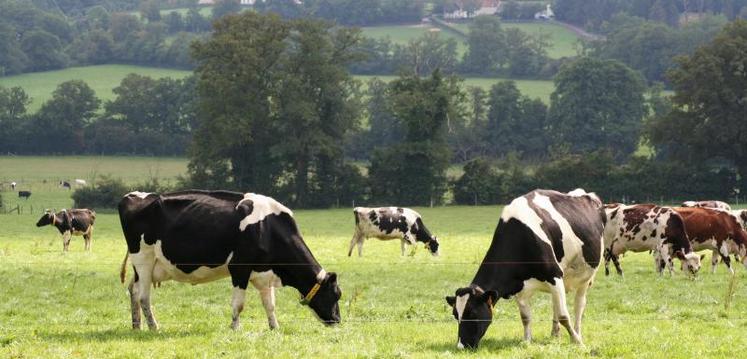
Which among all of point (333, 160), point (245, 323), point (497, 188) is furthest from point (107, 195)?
point (245, 323)

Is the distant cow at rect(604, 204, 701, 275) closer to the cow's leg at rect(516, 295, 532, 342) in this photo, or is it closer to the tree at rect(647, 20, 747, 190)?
the cow's leg at rect(516, 295, 532, 342)

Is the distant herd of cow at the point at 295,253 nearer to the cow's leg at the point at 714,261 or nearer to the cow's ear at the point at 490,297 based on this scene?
the cow's ear at the point at 490,297

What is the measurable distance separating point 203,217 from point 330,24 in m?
66.4

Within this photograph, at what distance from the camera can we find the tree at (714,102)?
7500 centimetres

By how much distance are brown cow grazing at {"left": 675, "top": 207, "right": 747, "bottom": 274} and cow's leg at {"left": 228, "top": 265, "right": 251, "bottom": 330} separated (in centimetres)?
1591

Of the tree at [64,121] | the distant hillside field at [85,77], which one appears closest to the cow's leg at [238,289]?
the tree at [64,121]

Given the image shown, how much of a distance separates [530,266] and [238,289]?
15.0 ft

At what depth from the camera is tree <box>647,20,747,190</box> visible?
2953 inches

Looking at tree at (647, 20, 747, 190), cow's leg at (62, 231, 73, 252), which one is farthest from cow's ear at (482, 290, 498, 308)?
tree at (647, 20, 747, 190)

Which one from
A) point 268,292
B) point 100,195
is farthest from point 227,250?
point 100,195

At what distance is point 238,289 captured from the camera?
18172mm

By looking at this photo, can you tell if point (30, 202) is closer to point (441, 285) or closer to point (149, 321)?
point (441, 285)

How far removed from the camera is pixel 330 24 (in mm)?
84000

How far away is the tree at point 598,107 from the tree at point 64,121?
45.0 meters
